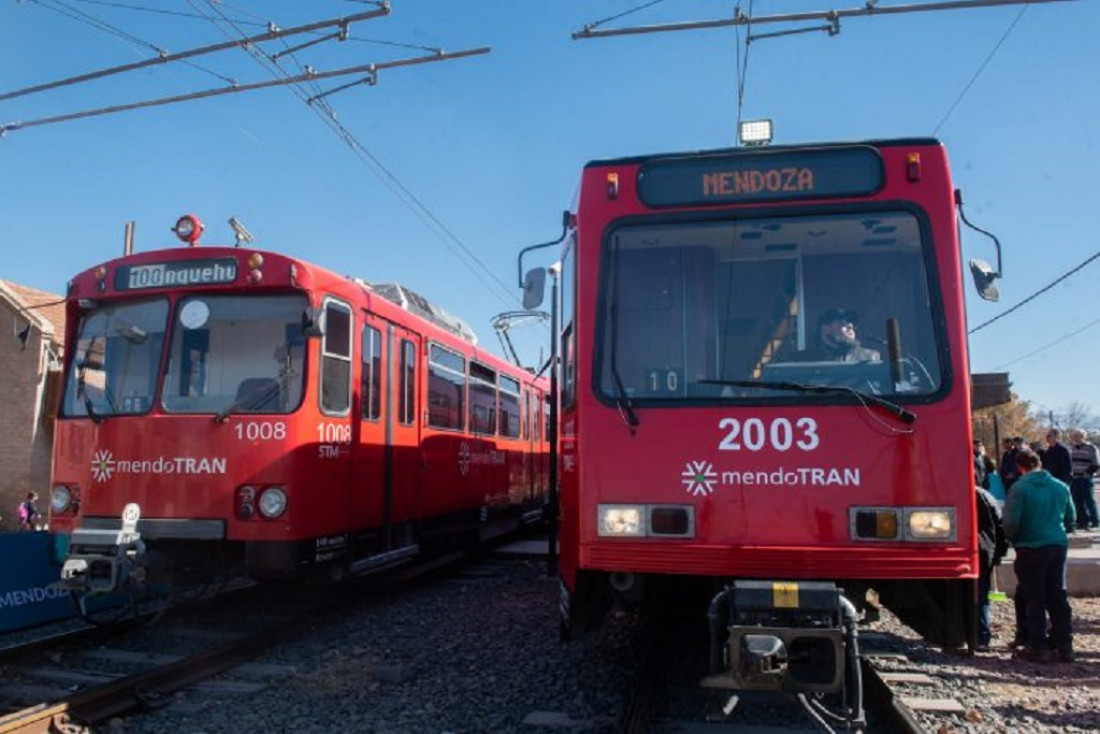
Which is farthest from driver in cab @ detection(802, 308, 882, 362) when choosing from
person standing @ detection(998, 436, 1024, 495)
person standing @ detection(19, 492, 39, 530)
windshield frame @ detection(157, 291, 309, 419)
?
person standing @ detection(19, 492, 39, 530)

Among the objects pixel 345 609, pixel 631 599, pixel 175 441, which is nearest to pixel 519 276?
pixel 631 599

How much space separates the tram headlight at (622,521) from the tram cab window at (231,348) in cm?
356

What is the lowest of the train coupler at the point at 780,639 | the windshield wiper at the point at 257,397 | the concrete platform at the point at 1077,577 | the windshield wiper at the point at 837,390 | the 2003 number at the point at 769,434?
the concrete platform at the point at 1077,577

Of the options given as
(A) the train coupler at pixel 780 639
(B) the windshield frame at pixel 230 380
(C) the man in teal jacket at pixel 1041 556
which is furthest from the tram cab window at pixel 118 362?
(C) the man in teal jacket at pixel 1041 556

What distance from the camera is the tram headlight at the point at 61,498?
284 inches

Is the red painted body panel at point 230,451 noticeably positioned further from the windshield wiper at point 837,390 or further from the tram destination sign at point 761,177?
the windshield wiper at point 837,390

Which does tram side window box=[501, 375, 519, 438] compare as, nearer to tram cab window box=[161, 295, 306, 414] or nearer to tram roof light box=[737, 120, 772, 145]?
tram cab window box=[161, 295, 306, 414]

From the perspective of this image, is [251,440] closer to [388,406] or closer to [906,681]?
[388,406]

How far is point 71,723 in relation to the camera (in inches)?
196

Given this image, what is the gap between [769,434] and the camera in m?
4.46

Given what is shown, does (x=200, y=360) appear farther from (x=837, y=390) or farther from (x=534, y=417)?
(x=534, y=417)

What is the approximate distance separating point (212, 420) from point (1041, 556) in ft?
22.1

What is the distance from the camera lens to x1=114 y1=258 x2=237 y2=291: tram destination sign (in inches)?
287

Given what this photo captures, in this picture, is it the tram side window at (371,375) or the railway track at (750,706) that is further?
the tram side window at (371,375)
